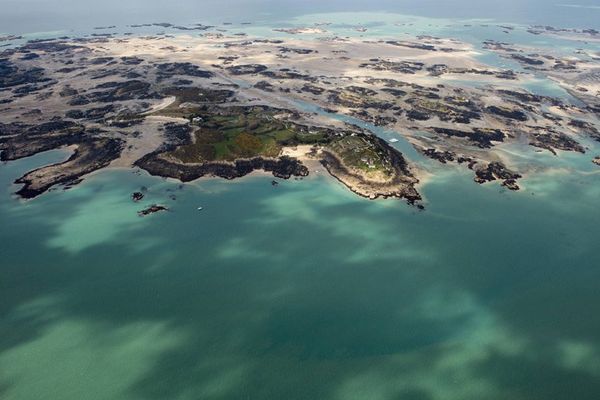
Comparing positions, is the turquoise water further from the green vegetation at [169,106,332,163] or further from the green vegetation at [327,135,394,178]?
the green vegetation at [169,106,332,163]

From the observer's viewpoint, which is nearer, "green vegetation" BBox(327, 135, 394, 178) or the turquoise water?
the turquoise water

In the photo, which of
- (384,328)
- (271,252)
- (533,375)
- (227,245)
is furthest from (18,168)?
(533,375)

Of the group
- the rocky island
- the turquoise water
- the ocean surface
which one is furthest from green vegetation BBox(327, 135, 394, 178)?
the turquoise water

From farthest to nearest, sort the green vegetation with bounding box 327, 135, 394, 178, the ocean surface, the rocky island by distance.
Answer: the rocky island < the green vegetation with bounding box 327, 135, 394, 178 < the ocean surface

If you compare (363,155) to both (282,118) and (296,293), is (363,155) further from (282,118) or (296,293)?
(296,293)

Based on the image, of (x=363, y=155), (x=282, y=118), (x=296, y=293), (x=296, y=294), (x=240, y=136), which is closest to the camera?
(x=296, y=294)

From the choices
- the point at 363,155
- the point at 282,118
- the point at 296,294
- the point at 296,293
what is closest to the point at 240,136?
the point at 282,118

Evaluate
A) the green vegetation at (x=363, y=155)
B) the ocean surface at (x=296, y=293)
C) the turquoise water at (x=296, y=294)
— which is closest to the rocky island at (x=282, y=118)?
the green vegetation at (x=363, y=155)

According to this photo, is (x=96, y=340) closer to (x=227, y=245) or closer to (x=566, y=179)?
(x=227, y=245)
